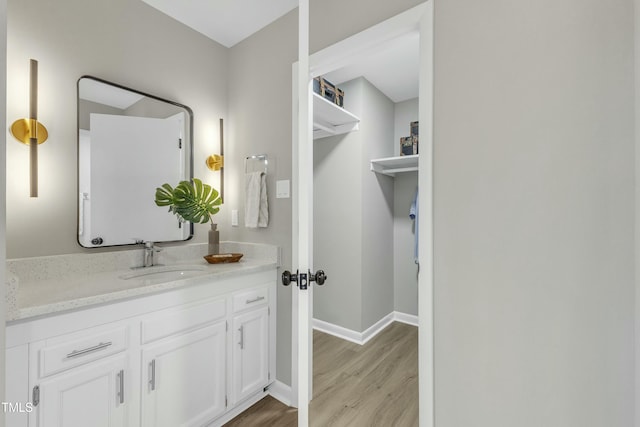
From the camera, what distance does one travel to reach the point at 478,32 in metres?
1.11

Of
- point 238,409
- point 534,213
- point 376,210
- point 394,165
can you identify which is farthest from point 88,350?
point 394,165

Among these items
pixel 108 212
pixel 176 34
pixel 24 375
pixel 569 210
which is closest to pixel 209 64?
pixel 176 34

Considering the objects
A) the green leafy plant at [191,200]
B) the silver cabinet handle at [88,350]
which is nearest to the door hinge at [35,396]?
the silver cabinet handle at [88,350]

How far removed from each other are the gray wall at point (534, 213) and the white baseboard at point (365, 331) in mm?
1537

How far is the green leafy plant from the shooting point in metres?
1.88

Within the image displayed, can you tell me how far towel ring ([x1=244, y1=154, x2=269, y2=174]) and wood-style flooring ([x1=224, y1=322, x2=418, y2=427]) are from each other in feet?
5.16

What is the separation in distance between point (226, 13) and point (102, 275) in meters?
1.86

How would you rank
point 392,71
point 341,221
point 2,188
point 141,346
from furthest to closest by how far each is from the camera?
point 341,221
point 392,71
point 141,346
point 2,188

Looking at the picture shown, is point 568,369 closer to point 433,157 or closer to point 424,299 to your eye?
point 424,299

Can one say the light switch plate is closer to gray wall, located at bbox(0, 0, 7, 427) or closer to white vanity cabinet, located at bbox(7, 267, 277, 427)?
white vanity cabinet, located at bbox(7, 267, 277, 427)

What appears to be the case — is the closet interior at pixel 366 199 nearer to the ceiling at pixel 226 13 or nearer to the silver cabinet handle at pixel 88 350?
the ceiling at pixel 226 13

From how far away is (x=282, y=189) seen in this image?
1.89m

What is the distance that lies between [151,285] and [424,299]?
1247mm

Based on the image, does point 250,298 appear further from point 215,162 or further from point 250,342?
point 215,162
